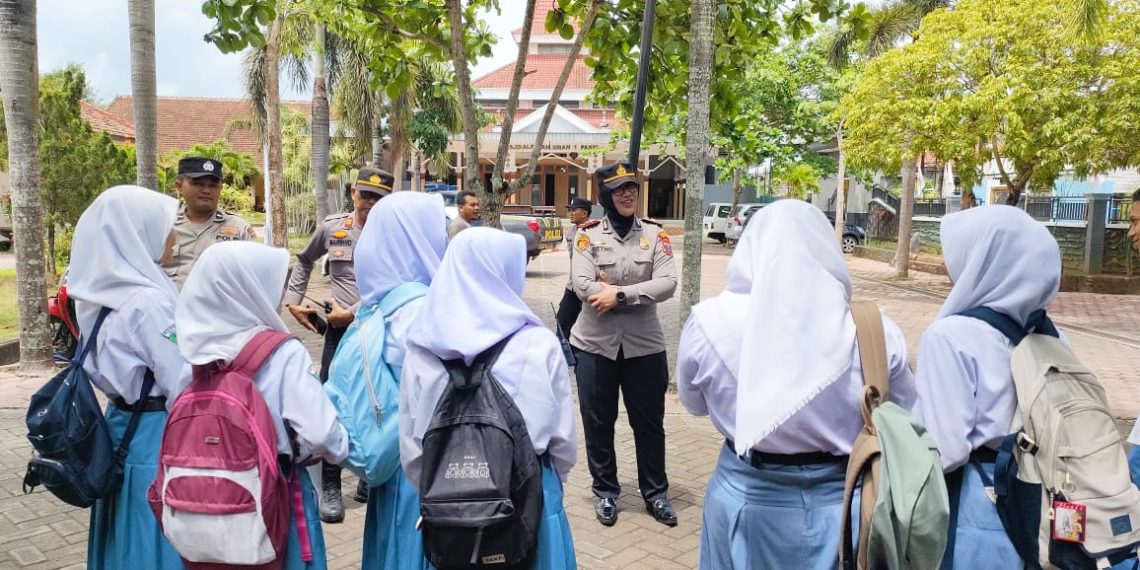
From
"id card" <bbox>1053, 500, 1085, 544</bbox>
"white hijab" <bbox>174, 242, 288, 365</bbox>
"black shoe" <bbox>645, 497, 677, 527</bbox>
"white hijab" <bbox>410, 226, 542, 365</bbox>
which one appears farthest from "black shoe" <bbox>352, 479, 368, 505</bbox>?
"id card" <bbox>1053, 500, 1085, 544</bbox>

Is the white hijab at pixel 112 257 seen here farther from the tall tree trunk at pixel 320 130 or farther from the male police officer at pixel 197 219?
the tall tree trunk at pixel 320 130

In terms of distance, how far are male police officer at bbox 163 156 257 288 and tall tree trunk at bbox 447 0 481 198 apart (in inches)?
77.2

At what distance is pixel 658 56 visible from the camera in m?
7.48

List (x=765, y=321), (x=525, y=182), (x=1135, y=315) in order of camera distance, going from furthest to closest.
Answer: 1. (x=1135, y=315)
2. (x=525, y=182)
3. (x=765, y=321)

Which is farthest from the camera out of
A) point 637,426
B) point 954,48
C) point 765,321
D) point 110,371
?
point 954,48

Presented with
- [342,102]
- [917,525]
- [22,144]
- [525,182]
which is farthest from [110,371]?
[342,102]

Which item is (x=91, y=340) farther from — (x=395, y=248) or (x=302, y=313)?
(x=302, y=313)

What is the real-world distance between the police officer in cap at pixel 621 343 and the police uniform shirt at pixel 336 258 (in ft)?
4.44

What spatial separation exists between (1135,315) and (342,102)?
18242mm

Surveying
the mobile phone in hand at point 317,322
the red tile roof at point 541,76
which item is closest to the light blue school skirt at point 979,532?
the mobile phone in hand at point 317,322

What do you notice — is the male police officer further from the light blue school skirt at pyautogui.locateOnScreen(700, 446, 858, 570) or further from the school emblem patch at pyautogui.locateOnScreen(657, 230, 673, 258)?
the light blue school skirt at pyautogui.locateOnScreen(700, 446, 858, 570)

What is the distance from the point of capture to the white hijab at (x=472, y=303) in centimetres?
236

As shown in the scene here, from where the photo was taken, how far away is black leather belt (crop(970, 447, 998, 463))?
2.42 metres

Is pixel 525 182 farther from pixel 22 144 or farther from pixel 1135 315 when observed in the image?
pixel 1135 315
